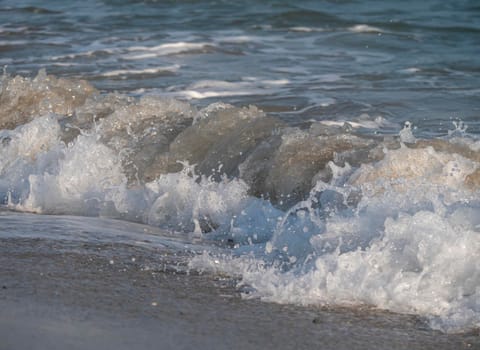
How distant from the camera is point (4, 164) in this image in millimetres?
7129

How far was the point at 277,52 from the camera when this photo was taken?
12969mm

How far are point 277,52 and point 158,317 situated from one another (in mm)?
9307

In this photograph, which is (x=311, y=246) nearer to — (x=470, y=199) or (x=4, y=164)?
(x=470, y=199)

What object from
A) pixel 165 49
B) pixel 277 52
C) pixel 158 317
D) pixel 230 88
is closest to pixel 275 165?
pixel 158 317

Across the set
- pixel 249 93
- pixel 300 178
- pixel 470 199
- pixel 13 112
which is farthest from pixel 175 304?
pixel 249 93

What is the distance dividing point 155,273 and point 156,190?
172 cm

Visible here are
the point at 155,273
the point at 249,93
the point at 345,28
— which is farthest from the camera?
the point at 345,28

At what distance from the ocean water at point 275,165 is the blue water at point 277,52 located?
5 centimetres

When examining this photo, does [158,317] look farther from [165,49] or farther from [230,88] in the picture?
[165,49]

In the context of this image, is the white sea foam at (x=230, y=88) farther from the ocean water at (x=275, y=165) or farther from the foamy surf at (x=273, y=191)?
the foamy surf at (x=273, y=191)

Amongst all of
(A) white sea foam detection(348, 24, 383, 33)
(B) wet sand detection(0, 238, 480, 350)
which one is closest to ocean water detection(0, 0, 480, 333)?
(B) wet sand detection(0, 238, 480, 350)

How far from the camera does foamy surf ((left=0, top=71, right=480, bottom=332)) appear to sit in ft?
14.0

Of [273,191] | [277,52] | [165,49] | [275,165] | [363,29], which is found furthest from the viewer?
[363,29]

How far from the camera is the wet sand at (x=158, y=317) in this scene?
3.70 m
